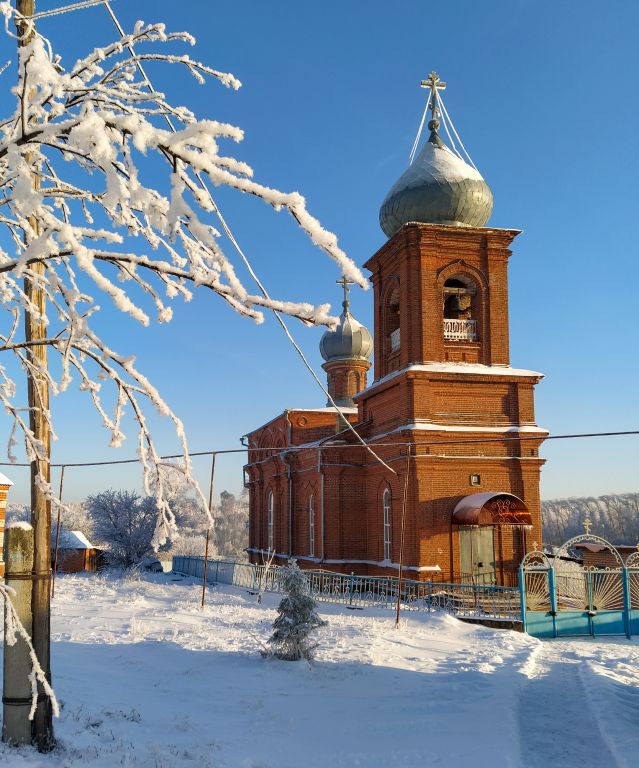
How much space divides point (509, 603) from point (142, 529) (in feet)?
70.7

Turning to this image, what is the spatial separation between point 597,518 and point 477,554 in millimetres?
80599

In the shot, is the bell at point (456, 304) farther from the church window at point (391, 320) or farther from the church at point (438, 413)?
the church window at point (391, 320)

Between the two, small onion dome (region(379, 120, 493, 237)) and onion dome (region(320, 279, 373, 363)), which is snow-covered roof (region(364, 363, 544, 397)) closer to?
small onion dome (region(379, 120, 493, 237))

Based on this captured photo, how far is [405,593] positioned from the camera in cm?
1731

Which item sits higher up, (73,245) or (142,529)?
(73,245)

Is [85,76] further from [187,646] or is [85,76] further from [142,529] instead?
[142,529]

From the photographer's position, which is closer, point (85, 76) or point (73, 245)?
point (73, 245)

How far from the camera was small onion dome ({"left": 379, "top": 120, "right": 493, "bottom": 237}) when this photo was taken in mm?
19875

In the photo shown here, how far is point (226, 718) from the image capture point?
707 centimetres

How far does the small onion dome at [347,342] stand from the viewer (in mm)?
31547

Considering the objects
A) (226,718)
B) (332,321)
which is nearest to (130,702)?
(226,718)

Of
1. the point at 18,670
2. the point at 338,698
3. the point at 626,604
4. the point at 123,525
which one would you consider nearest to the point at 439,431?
the point at 626,604

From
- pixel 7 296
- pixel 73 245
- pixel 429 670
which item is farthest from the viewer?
pixel 429 670

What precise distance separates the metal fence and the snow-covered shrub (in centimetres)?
1114
